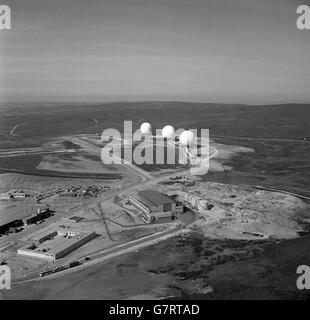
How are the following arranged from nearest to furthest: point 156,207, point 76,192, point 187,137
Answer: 1. point 156,207
2. point 76,192
3. point 187,137

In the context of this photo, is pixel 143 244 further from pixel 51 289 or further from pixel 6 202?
pixel 6 202

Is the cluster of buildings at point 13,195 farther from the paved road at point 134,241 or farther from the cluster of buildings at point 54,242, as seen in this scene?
the cluster of buildings at point 54,242

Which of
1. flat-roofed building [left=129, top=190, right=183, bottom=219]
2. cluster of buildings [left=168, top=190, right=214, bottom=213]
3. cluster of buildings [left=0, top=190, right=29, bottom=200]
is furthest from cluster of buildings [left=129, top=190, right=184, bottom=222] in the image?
cluster of buildings [left=0, top=190, right=29, bottom=200]

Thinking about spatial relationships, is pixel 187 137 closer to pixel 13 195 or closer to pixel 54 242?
pixel 13 195

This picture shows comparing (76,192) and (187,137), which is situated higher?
(187,137)

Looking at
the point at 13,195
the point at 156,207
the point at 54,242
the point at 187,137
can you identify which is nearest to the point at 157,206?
the point at 156,207
